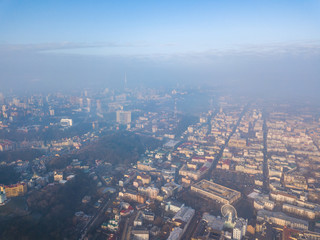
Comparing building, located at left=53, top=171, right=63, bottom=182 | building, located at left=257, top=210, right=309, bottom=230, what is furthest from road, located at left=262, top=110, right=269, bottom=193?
building, located at left=53, top=171, right=63, bottom=182

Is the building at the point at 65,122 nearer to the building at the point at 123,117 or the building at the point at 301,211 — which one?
the building at the point at 123,117

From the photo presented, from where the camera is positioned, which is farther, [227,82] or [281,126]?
[227,82]

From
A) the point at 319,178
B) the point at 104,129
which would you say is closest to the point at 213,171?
the point at 319,178

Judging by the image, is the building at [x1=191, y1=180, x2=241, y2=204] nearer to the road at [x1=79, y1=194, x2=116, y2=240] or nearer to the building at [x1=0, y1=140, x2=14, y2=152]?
the road at [x1=79, y1=194, x2=116, y2=240]

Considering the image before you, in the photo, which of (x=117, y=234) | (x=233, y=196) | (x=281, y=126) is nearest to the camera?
(x=117, y=234)

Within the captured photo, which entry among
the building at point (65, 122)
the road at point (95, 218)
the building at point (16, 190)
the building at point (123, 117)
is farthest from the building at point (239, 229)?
the building at point (65, 122)

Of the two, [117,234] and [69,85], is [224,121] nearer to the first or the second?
[117,234]

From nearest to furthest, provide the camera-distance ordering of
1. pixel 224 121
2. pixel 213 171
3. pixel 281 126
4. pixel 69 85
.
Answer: pixel 213 171
pixel 281 126
pixel 224 121
pixel 69 85
